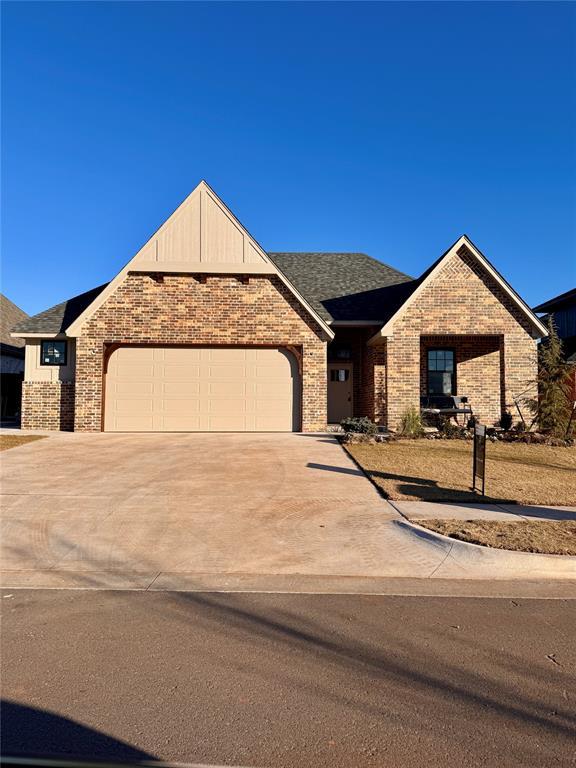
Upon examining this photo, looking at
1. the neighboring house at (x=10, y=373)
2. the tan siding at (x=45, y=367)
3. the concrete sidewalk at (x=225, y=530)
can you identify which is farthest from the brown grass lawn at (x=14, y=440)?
the neighboring house at (x=10, y=373)

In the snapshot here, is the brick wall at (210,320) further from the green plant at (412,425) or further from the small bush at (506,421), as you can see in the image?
the small bush at (506,421)

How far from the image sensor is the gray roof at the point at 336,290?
18.4 m

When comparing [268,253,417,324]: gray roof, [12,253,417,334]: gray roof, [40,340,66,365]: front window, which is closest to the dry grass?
[268,253,417,324]: gray roof

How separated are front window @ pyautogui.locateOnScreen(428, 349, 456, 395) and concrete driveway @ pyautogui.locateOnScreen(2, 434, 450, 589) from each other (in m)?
8.43

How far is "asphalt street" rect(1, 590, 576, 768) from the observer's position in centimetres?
271

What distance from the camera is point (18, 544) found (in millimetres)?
6160

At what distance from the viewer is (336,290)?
68.9ft

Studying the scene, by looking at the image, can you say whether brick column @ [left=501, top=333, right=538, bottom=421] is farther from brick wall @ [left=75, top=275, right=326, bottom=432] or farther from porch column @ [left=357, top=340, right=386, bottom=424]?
brick wall @ [left=75, top=275, right=326, bottom=432]

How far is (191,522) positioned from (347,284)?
53.0 feet

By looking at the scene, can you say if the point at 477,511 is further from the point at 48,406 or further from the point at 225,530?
the point at 48,406

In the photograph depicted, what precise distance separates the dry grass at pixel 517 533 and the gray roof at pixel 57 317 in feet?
49.6

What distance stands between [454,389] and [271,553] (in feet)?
47.5

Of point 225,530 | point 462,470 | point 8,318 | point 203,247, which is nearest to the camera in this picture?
point 225,530

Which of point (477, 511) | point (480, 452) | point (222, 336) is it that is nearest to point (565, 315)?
point (222, 336)
